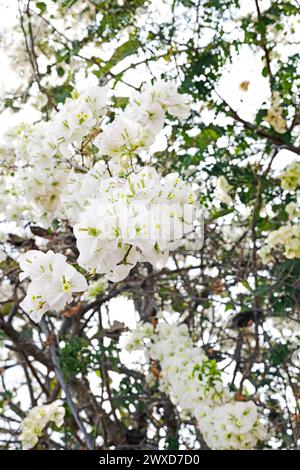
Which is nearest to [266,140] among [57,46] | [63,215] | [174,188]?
[57,46]

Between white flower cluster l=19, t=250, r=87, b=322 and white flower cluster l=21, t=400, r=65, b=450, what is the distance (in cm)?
143

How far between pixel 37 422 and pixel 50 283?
1504 mm

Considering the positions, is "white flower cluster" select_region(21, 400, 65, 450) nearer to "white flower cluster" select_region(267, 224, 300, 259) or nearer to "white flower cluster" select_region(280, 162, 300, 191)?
"white flower cluster" select_region(267, 224, 300, 259)

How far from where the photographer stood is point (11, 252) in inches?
105

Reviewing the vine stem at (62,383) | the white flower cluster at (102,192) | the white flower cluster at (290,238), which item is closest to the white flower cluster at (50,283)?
the white flower cluster at (102,192)

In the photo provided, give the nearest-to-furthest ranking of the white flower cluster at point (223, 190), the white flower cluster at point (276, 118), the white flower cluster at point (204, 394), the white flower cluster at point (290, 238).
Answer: the white flower cluster at point (204, 394), the white flower cluster at point (290, 238), the white flower cluster at point (276, 118), the white flower cluster at point (223, 190)

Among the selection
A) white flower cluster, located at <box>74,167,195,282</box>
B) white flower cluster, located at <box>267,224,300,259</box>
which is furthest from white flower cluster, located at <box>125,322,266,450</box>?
white flower cluster, located at <box>74,167,195,282</box>

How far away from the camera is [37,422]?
2410mm

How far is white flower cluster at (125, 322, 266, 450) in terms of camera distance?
6.25 ft

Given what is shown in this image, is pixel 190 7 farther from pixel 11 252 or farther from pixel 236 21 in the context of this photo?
pixel 11 252

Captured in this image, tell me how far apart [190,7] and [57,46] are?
624 millimetres

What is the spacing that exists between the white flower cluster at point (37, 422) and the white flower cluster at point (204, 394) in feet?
1.41

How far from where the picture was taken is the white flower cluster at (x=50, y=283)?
41.3 inches

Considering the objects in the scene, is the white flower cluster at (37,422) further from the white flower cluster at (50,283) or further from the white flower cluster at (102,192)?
the white flower cluster at (50,283)
